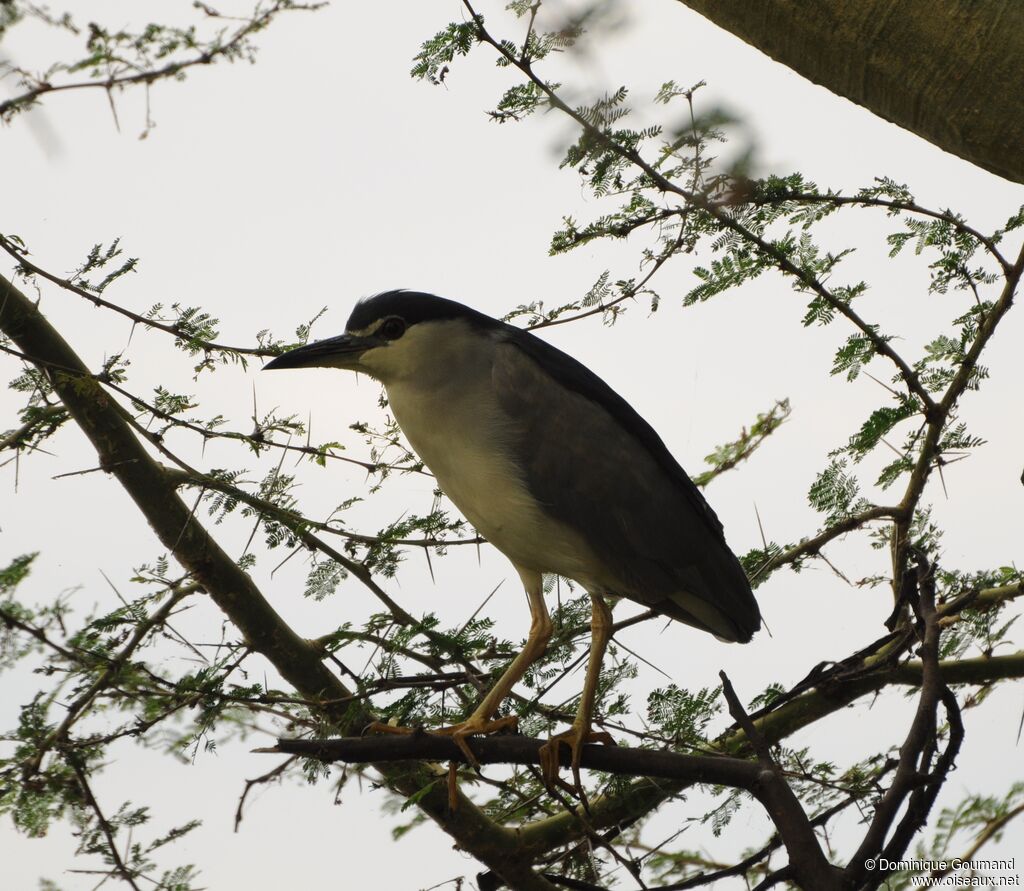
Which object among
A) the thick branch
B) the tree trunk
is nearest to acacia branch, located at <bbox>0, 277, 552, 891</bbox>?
the thick branch

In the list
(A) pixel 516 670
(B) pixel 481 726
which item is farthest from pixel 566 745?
(A) pixel 516 670

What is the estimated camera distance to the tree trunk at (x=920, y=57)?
7.93 feet

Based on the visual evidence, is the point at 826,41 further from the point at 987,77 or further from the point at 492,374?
the point at 492,374

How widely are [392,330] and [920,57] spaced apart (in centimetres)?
197

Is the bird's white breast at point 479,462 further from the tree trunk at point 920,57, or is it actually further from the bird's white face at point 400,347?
the tree trunk at point 920,57

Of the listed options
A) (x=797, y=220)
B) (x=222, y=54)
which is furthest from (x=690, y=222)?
(x=222, y=54)

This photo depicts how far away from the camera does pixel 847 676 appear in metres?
2.03

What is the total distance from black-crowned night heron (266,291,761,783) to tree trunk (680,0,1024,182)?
144 cm

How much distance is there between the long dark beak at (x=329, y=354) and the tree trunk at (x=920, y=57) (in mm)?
1689

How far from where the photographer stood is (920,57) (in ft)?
8.16

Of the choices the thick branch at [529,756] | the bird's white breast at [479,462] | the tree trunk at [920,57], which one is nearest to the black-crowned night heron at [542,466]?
the bird's white breast at [479,462]

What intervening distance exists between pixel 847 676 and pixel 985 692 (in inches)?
77.7

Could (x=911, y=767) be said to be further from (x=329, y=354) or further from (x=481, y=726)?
(x=329, y=354)

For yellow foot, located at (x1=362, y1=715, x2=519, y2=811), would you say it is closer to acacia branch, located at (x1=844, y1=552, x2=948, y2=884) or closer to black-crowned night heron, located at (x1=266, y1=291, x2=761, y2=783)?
black-crowned night heron, located at (x1=266, y1=291, x2=761, y2=783)
